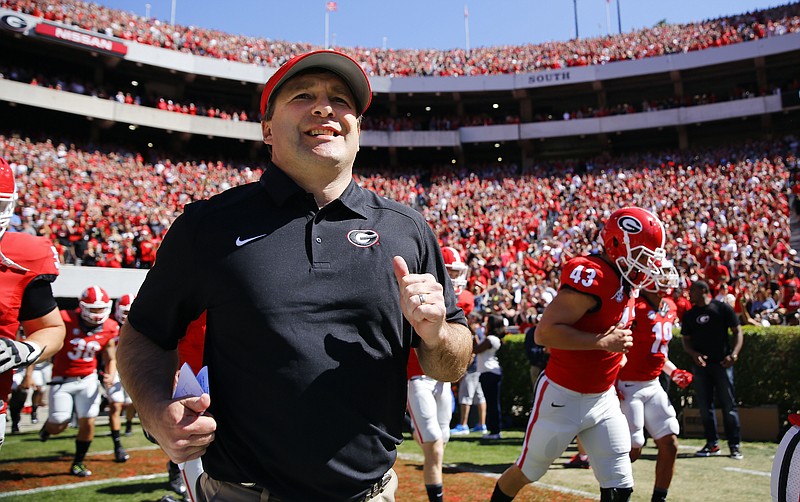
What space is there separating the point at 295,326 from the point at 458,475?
5.64m

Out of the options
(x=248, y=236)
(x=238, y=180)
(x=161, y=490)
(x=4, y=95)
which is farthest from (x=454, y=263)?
(x=4, y=95)

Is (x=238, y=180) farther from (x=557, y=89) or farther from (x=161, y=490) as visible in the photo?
(x=161, y=490)

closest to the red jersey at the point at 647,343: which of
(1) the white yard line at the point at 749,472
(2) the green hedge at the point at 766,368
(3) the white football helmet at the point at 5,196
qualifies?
(1) the white yard line at the point at 749,472

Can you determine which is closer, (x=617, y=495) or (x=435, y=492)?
(x=617, y=495)

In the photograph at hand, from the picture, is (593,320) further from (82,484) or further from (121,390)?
(121,390)

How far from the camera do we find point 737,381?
29.9 feet

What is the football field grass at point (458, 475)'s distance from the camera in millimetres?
5910

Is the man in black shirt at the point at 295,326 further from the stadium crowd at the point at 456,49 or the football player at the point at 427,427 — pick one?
the stadium crowd at the point at 456,49

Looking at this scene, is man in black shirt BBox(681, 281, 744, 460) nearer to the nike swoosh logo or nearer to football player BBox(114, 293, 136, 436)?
football player BBox(114, 293, 136, 436)

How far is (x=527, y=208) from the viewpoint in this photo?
2642 centimetres

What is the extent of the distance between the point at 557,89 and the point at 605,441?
34.7 meters

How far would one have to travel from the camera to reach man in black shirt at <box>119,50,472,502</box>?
175 cm

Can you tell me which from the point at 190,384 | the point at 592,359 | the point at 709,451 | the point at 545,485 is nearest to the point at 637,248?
the point at 592,359

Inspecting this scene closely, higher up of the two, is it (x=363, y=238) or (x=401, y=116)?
(x=401, y=116)
